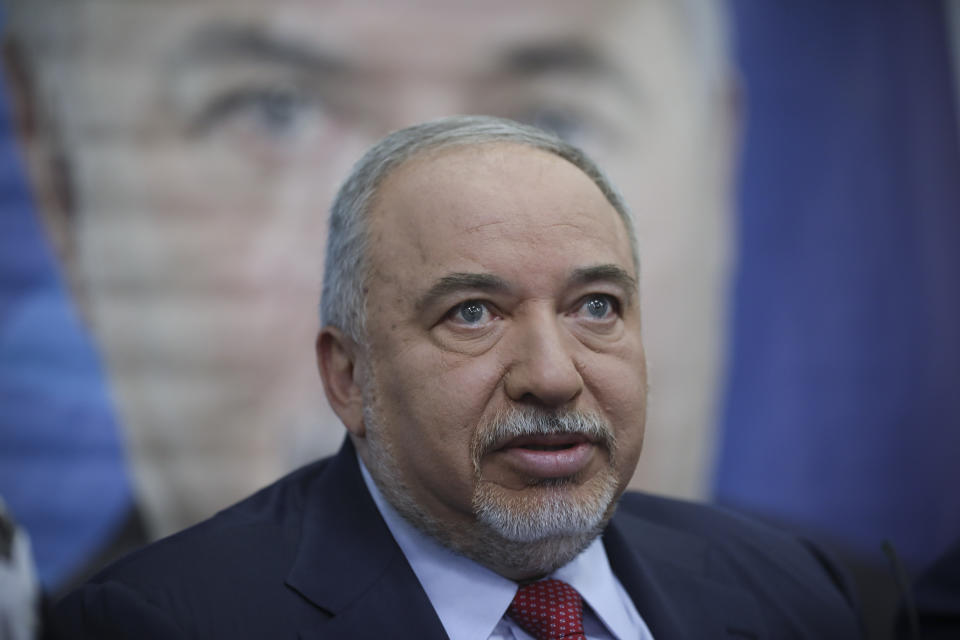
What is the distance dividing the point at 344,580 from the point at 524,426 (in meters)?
0.43

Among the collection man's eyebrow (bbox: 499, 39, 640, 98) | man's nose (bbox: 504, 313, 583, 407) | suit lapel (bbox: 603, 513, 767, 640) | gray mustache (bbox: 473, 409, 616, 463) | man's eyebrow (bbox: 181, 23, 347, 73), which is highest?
man's eyebrow (bbox: 181, 23, 347, 73)

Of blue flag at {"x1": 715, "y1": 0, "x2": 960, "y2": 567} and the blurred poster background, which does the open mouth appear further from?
blue flag at {"x1": 715, "y1": 0, "x2": 960, "y2": 567}

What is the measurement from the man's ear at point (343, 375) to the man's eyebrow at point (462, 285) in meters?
0.22

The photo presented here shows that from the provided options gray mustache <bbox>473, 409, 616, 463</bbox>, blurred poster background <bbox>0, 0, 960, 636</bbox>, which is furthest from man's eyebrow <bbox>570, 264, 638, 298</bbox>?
blurred poster background <bbox>0, 0, 960, 636</bbox>

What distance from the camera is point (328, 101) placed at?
10.0 ft

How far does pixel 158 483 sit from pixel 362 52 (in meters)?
1.58

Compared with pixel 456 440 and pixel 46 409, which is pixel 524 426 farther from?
pixel 46 409

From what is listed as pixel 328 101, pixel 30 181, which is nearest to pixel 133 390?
pixel 30 181

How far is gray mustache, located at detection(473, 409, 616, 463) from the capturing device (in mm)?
1503

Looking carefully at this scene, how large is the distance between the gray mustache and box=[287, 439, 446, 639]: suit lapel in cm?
28

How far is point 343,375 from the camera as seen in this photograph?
1.76m

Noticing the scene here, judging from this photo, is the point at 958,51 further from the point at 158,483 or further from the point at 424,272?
the point at 158,483

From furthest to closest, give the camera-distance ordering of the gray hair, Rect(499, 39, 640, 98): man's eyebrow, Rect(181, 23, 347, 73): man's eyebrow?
Rect(499, 39, 640, 98): man's eyebrow
Rect(181, 23, 347, 73): man's eyebrow
the gray hair

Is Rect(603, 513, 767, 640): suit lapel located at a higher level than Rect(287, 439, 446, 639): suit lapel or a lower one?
lower
